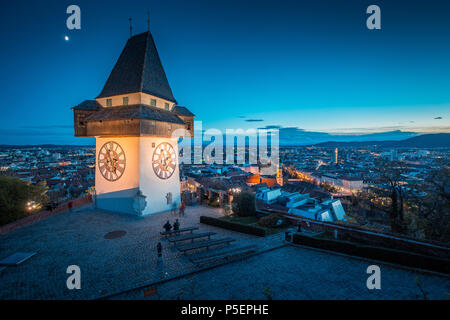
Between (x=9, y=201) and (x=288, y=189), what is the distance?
49.2 metres

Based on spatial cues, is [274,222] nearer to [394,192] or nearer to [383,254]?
[383,254]

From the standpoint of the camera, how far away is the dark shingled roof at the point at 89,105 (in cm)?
1880

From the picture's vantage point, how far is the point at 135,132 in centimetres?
1631

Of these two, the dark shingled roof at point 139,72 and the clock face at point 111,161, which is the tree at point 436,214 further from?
the clock face at point 111,161

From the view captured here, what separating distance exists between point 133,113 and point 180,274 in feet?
41.6

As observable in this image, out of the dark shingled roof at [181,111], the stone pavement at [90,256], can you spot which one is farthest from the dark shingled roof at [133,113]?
the stone pavement at [90,256]

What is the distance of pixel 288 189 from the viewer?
53.0 metres

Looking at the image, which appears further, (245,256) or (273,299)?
(245,256)

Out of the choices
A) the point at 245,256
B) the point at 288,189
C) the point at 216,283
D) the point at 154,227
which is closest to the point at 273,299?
the point at 216,283

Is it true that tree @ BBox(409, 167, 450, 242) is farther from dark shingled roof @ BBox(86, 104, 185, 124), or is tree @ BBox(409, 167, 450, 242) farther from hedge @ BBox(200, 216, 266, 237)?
dark shingled roof @ BBox(86, 104, 185, 124)

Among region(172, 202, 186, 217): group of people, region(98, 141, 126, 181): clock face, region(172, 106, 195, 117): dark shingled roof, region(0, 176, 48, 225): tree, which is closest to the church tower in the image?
region(98, 141, 126, 181): clock face

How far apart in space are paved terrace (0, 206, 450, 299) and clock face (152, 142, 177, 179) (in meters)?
6.82

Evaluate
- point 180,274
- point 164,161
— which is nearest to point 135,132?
point 164,161

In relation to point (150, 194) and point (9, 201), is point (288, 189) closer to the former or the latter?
point (150, 194)
